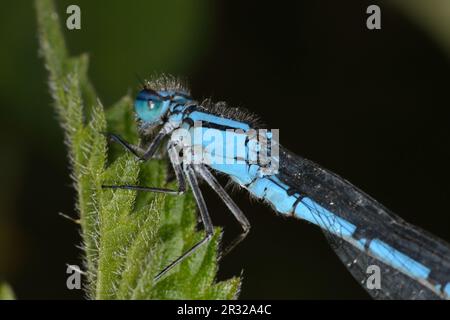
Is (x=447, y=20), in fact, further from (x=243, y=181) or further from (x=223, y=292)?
(x=223, y=292)

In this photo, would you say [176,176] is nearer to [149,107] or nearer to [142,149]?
[142,149]

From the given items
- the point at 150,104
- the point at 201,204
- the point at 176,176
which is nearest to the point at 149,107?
the point at 150,104

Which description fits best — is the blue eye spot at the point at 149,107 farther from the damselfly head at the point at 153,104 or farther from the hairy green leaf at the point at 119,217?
the hairy green leaf at the point at 119,217

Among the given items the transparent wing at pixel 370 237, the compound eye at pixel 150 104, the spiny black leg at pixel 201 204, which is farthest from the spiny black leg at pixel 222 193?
the compound eye at pixel 150 104

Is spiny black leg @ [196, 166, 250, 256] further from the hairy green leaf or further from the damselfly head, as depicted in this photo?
the damselfly head
